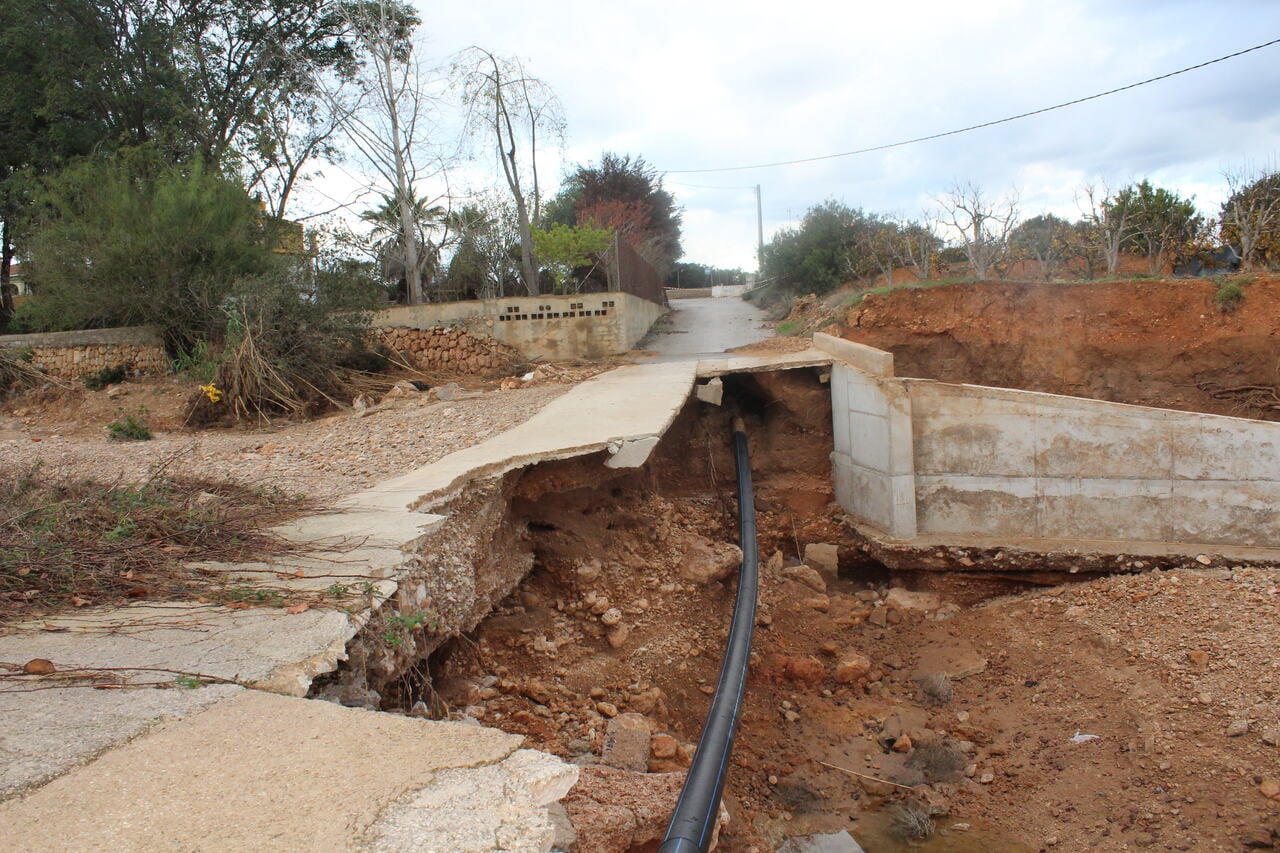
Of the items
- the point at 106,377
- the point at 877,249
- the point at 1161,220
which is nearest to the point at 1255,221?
the point at 1161,220

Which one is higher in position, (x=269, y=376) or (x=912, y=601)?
(x=269, y=376)

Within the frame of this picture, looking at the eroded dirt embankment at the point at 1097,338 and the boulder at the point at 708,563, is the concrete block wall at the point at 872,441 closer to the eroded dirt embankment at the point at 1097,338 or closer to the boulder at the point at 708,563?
the boulder at the point at 708,563

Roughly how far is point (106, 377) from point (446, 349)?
5.05 metres

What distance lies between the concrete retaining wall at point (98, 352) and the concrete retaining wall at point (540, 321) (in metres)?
3.31

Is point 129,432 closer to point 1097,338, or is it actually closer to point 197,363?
point 197,363

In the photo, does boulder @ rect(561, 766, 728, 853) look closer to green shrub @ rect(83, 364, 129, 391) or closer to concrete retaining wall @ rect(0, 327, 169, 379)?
concrete retaining wall @ rect(0, 327, 169, 379)

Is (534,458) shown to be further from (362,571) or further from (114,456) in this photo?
(114,456)

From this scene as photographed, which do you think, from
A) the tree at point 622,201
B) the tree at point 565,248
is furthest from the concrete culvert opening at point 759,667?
the tree at point 622,201

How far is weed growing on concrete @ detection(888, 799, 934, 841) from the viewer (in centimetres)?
520

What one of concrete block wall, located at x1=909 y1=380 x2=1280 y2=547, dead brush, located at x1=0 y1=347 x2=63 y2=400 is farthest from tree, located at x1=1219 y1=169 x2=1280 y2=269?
dead brush, located at x1=0 y1=347 x2=63 y2=400

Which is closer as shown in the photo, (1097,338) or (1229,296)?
(1229,296)

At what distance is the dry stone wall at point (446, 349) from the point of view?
42.1ft

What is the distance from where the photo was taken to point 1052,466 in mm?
8805

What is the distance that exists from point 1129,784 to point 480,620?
4.39m
